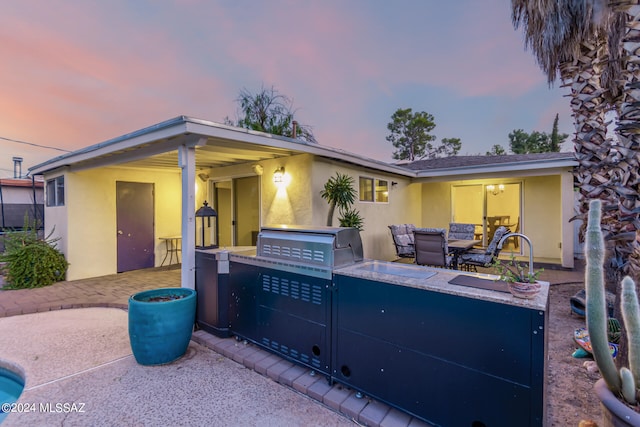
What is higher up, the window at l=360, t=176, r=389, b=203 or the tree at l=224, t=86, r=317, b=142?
the tree at l=224, t=86, r=317, b=142

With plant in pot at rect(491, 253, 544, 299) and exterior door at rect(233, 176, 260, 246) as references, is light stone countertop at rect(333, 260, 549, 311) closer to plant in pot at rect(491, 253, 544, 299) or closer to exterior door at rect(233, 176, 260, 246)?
plant in pot at rect(491, 253, 544, 299)

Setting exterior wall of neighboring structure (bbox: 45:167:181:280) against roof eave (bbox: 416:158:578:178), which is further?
roof eave (bbox: 416:158:578:178)

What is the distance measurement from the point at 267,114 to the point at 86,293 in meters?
14.2

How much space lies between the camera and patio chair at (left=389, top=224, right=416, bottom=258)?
22.0 feet

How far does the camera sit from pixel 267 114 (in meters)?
17.2

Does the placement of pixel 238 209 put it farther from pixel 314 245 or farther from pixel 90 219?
pixel 314 245

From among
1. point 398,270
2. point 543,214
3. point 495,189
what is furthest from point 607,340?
point 495,189

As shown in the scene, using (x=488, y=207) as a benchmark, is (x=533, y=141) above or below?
above

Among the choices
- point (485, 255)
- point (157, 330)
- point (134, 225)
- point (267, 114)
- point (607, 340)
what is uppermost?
point (267, 114)

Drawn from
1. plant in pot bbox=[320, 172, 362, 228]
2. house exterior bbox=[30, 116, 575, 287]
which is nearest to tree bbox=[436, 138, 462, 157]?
house exterior bbox=[30, 116, 575, 287]

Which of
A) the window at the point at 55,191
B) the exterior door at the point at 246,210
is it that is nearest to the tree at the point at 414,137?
the exterior door at the point at 246,210

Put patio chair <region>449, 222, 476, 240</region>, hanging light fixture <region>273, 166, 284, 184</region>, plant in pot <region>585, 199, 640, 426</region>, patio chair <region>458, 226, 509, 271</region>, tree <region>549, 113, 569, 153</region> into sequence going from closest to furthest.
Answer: plant in pot <region>585, 199, 640, 426</region>, patio chair <region>458, 226, 509, 271</region>, hanging light fixture <region>273, 166, 284, 184</region>, patio chair <region>449, 222, 476, 240</region>, tree <region>549, 113, 569, 153</region>

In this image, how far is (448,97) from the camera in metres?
13.4

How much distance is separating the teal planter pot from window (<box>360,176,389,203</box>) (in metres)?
4.75
